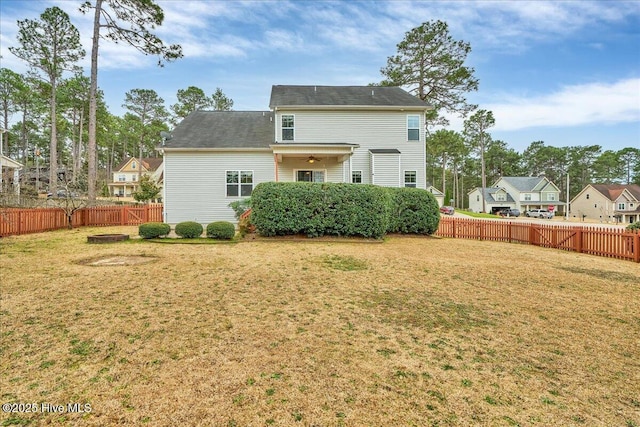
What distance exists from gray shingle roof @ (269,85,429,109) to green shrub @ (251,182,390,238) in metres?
7.58

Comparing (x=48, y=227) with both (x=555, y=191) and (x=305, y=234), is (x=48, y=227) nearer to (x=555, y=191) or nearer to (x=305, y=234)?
(x=305, y=234)

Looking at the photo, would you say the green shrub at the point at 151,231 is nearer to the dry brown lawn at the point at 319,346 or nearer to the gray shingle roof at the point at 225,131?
the dry brown lawn at the point at 319,346

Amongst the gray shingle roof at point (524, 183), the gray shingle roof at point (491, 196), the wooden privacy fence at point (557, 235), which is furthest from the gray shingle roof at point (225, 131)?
the gray shingle roof at point (524, 183)

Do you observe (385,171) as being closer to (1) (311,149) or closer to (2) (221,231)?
(1) (311,149)

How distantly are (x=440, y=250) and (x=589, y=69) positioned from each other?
21.2 meters

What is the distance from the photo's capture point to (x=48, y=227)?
13266 millimetres

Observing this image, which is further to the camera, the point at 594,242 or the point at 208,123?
the point at 208,123

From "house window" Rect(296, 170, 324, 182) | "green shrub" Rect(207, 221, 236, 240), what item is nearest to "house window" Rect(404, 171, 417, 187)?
"house window" Rect(296, 170, 324, 182)

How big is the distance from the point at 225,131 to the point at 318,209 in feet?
31.9

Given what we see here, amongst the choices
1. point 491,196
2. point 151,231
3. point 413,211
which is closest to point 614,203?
point 491,196

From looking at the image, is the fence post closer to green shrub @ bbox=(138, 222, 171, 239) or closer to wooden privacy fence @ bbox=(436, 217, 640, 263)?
wooden privacy fence @ bbox=(436, 217, 640, 263)

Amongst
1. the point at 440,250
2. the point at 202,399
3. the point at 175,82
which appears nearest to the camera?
the point at 202,399

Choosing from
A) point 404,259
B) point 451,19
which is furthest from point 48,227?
point 451,19

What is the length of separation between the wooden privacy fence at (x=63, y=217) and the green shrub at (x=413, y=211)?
42.5ft
